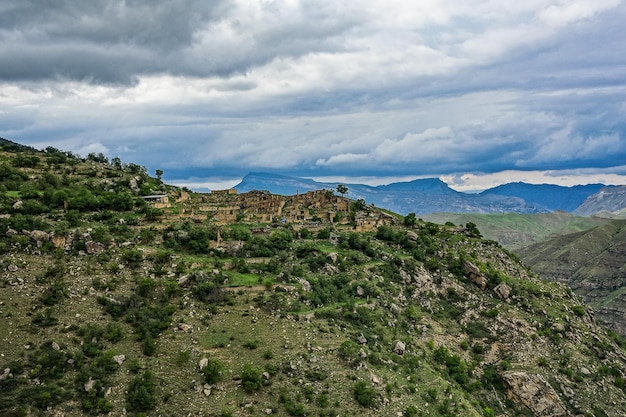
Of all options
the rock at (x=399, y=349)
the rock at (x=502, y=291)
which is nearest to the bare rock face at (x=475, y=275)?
Result: the rock at (x=502, y=291)

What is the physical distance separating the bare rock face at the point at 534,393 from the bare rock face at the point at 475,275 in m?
17.3

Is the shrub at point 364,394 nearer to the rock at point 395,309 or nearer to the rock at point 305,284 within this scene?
the rock at point 305,284

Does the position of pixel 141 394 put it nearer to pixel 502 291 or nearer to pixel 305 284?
pixel 305 284

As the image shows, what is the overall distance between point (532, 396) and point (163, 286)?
148 feet

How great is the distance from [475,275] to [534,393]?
852 inches

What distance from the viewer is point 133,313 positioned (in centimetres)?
5694

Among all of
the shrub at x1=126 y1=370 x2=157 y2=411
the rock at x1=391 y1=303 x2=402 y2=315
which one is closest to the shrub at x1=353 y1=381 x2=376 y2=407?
the rock at x1=391 y1=303 x2=402 y2=315

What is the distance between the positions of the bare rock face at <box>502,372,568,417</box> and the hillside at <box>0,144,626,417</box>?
16cm

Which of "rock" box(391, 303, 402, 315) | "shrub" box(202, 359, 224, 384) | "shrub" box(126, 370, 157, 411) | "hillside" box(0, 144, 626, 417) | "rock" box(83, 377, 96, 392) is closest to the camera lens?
"shrub" box(126, 370, 157, 411)

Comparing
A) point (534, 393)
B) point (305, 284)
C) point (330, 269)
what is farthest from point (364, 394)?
point (534, 393)

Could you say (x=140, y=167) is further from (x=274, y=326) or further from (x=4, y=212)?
(x=274, y=326)

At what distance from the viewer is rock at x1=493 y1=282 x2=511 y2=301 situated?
78.4 meters

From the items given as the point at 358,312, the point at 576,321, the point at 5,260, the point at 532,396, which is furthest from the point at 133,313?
the point at 576,321

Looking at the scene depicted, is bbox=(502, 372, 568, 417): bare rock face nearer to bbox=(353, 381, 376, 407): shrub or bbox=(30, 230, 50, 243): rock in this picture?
bbox=(353, 381, 376, 407): shrub
